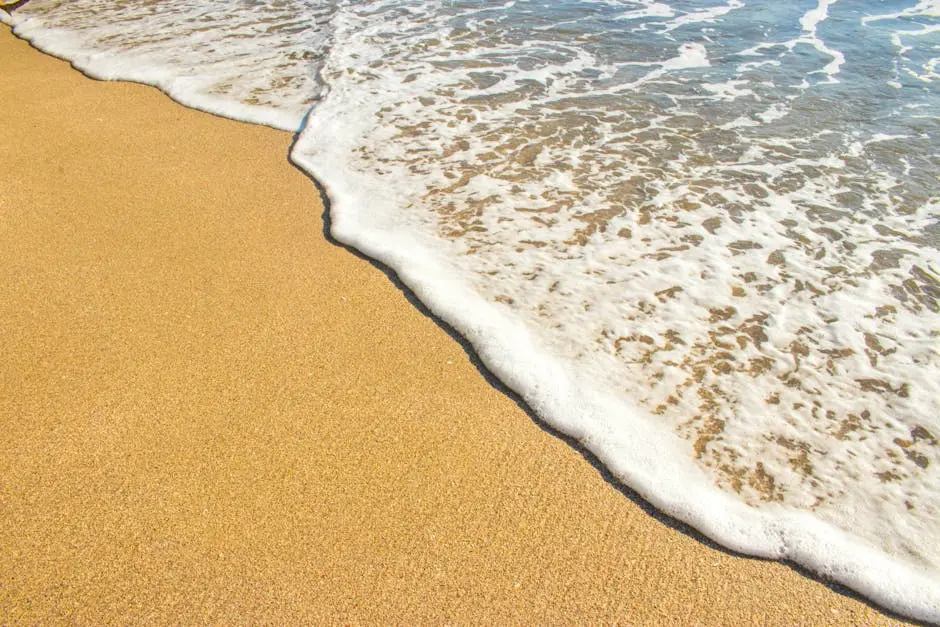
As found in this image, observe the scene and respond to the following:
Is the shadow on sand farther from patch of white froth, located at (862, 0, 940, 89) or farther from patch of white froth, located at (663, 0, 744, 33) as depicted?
patch of white froth, located at (663, 0, 744, 33)

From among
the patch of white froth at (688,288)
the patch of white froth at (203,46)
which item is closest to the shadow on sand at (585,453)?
the patch of white froth at (688,288)

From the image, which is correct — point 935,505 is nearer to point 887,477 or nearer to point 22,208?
point 887,477

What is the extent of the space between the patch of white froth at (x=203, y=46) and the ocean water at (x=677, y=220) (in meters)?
0.05

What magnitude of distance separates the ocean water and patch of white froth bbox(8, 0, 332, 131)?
0.05 m

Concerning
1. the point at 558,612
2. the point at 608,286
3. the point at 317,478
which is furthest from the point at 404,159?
the point at 558,612

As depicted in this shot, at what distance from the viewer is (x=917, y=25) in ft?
26.0

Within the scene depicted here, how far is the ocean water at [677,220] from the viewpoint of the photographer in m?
2.57

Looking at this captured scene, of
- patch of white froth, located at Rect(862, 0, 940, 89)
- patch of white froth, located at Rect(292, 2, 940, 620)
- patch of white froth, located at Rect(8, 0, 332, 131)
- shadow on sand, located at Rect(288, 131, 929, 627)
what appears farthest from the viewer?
patch of white froth, located at Rect(862, 0, 940, 89)

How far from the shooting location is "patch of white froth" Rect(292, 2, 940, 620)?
2484mm

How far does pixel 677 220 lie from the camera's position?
405cm

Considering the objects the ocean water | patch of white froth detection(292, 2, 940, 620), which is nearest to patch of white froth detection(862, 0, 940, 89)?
the ocean water

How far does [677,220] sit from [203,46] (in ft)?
19.6

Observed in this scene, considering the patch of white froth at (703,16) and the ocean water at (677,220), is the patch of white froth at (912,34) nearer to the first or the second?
the ocean water at (677,220)

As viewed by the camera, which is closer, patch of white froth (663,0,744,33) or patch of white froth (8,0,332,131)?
patch of white froth (8,0,332,131)
